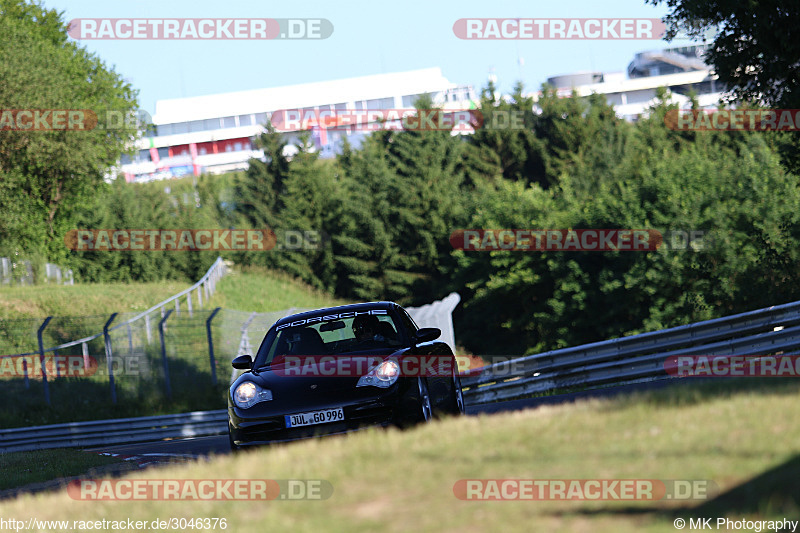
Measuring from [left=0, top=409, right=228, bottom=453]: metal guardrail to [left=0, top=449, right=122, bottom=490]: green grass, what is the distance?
563cm

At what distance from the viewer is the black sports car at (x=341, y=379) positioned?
799 cm

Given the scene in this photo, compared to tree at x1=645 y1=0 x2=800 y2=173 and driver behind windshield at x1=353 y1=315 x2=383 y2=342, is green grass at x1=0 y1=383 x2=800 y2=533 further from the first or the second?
tree at x1=645 y1=0 x2=800 y2=173

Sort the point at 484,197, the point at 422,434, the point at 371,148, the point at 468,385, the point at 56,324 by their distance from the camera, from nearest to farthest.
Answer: the point at 422,434
the point at 468,385
the point at 56,324
the point at 484,197
the point at 371,148

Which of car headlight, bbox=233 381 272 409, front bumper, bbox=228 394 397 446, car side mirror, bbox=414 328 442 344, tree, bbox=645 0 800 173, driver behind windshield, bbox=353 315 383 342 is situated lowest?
front bumper, bbox=228 394 397 446

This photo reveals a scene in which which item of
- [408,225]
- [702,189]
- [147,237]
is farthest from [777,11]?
[147,237]

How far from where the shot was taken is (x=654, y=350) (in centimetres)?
1811

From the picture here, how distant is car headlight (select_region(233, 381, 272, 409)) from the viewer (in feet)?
27.3

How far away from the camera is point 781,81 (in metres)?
16.4

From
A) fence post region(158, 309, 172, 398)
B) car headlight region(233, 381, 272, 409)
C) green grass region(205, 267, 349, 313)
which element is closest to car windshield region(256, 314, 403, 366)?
car headlight region(233, 381, 272, 409)

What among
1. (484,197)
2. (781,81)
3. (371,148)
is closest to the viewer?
(781,81)

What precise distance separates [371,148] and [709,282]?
39.3 metres

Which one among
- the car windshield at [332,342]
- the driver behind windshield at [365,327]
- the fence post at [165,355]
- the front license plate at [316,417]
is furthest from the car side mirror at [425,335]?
the fence post at [165,355]

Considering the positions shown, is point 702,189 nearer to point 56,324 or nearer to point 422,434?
point 56,324

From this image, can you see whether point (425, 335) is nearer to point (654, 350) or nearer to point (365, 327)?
point (365, 327)
